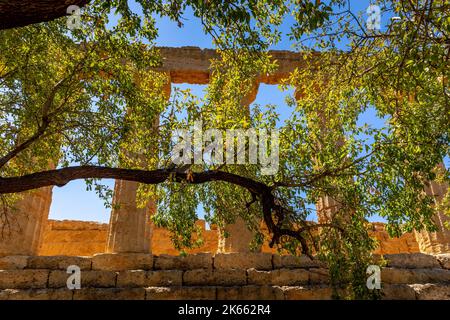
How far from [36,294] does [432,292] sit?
944cm

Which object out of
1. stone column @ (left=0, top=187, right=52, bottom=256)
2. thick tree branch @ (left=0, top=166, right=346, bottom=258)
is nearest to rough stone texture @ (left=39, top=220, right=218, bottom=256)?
stone column @ (left=0, top=187, right=52, bottom=256)

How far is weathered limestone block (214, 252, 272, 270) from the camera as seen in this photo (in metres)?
10.3

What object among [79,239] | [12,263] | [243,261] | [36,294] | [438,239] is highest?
[79,239]

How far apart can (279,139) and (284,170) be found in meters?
0.58

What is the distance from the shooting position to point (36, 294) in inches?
357

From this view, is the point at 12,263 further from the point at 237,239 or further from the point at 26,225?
the point at 237,239

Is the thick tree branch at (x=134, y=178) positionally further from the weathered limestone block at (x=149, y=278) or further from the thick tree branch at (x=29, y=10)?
the weathered limestone block at (x=149, y=278)

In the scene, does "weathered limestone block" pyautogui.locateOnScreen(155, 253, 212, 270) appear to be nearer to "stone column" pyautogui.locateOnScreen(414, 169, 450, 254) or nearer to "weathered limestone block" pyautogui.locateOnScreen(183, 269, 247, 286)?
"weathered limestone block" pyautogui.locateOnScreen(183, 269, 247, 286)

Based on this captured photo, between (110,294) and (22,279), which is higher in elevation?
(22,279)

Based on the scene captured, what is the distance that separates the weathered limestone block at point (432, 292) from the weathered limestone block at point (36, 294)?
8.37 m

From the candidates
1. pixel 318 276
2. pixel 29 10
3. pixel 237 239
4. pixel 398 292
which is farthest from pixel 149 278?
pixel 29 10

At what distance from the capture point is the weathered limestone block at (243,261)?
10297 mm

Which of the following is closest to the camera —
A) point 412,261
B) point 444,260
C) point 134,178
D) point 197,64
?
point 134,178

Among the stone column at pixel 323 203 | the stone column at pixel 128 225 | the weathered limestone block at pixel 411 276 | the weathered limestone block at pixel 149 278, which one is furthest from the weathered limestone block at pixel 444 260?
the stone column at pixel 128 225
